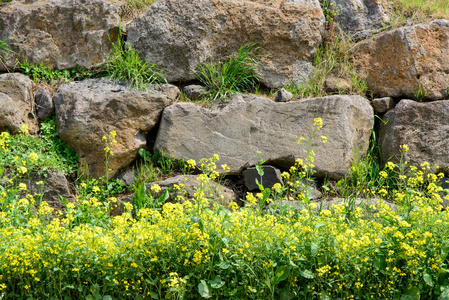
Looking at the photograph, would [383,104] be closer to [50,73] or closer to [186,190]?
[186,190]

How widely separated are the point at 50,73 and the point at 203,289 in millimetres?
3246

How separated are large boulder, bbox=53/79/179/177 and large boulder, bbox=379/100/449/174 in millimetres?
2335

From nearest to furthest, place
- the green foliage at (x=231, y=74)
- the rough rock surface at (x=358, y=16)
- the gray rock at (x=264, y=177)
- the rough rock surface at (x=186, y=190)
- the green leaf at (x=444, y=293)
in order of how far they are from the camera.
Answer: the green leaf at (x=444, y=293)
the rough rock surface at (x=186, y=190)
the gray rock at (x=264, y=177)
the green foliage at (x=231, y=74)
the rough rock surface at (x=358, y=16)

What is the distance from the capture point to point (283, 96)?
A: 4324 millimetres

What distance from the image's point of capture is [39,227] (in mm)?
3002

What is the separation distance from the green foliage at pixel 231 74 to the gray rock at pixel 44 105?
1540 mm

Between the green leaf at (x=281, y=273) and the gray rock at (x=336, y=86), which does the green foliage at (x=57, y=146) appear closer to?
the green leaf at (x=281, y=273)

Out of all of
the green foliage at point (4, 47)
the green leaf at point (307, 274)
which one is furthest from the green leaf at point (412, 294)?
the green foliage at point (4, 47)

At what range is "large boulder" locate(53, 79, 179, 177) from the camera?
4.10 metres

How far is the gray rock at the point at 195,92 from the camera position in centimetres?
446

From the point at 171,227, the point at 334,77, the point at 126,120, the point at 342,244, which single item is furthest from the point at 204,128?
the point at 342,244

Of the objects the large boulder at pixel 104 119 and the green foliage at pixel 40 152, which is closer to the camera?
the green foliage at pixel 40 152

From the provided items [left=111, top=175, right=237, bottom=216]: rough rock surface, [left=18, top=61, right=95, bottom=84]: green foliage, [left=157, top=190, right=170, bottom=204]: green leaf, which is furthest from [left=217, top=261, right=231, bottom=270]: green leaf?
[left=18, top=61, right=95, bottom=84]: green foliage

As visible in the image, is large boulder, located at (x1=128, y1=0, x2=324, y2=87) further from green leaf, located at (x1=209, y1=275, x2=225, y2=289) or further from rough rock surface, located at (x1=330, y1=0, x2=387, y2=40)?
green leaf, located at (x1=209, y1=275, x2=225, y2=289)
